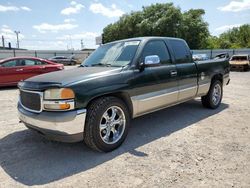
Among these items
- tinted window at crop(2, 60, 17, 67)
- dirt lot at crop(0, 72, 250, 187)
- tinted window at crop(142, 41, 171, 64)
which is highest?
tinted window at crop(142, 41, 171, 64)

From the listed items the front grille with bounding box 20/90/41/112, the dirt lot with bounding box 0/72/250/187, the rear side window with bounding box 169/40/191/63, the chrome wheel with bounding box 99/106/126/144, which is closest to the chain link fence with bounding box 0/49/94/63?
the rear side window with bounding box 169/40/191/63

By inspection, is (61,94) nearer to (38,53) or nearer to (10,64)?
(10,64)

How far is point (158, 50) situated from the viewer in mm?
5059

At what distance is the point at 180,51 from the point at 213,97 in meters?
1.87

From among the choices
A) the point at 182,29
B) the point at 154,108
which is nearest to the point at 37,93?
the point at 154,108

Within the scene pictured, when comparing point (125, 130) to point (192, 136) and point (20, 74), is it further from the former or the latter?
point (20, 74)

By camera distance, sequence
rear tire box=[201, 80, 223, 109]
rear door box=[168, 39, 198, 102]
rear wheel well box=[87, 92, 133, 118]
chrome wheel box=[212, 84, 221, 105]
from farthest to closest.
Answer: chrome wheel box=[212, 84, 221, 105]
rear tire box=[201, 80, 223, 109]
rear door box=[168, 39, 198, 102]
rear wheel well box=[87, 92, 133, 118]

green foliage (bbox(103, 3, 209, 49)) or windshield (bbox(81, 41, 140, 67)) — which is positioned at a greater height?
green foliage (bbox(103, 3, 209, 49))

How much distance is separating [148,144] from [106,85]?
128cm

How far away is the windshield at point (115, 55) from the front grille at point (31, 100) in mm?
1475

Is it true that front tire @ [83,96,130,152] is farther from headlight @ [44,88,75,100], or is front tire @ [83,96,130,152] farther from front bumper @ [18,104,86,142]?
headlight @ [44,88,75,100]

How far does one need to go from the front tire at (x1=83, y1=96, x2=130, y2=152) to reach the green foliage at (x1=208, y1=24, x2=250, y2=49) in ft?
191

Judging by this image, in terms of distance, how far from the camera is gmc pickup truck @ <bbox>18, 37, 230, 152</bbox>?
139 inches

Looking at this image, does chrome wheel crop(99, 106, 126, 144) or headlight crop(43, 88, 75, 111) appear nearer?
headlight crop(43, 88, 75, 111)
